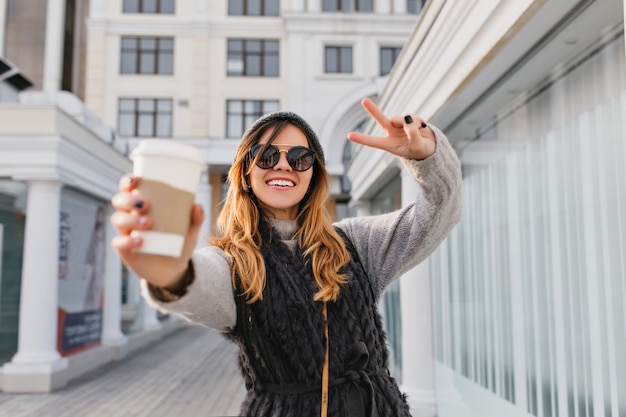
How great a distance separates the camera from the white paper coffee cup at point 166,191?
1.00m

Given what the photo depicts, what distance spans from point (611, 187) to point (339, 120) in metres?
17.3

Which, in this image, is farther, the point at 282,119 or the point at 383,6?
the point at 383,6

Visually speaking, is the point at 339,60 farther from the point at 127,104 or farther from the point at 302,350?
the point at 302,350

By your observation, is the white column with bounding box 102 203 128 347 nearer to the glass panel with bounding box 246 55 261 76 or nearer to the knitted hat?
the knitted hat

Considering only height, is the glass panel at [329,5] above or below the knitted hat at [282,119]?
above

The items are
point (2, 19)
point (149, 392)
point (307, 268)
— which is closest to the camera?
point (307, 268)

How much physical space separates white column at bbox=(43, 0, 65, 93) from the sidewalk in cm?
1455

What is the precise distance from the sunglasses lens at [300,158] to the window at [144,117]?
61.9 feet

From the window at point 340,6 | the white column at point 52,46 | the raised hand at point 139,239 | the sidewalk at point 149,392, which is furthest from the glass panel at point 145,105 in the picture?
the raised hand at point 139,239

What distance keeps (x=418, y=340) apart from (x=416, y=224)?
3.80m

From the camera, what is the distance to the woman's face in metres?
1.62

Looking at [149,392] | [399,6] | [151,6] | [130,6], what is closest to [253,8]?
[151,6]

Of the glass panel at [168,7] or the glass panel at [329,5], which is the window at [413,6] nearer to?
the glass panel at [329,5]

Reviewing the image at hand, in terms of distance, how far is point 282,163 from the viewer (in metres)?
1.61
